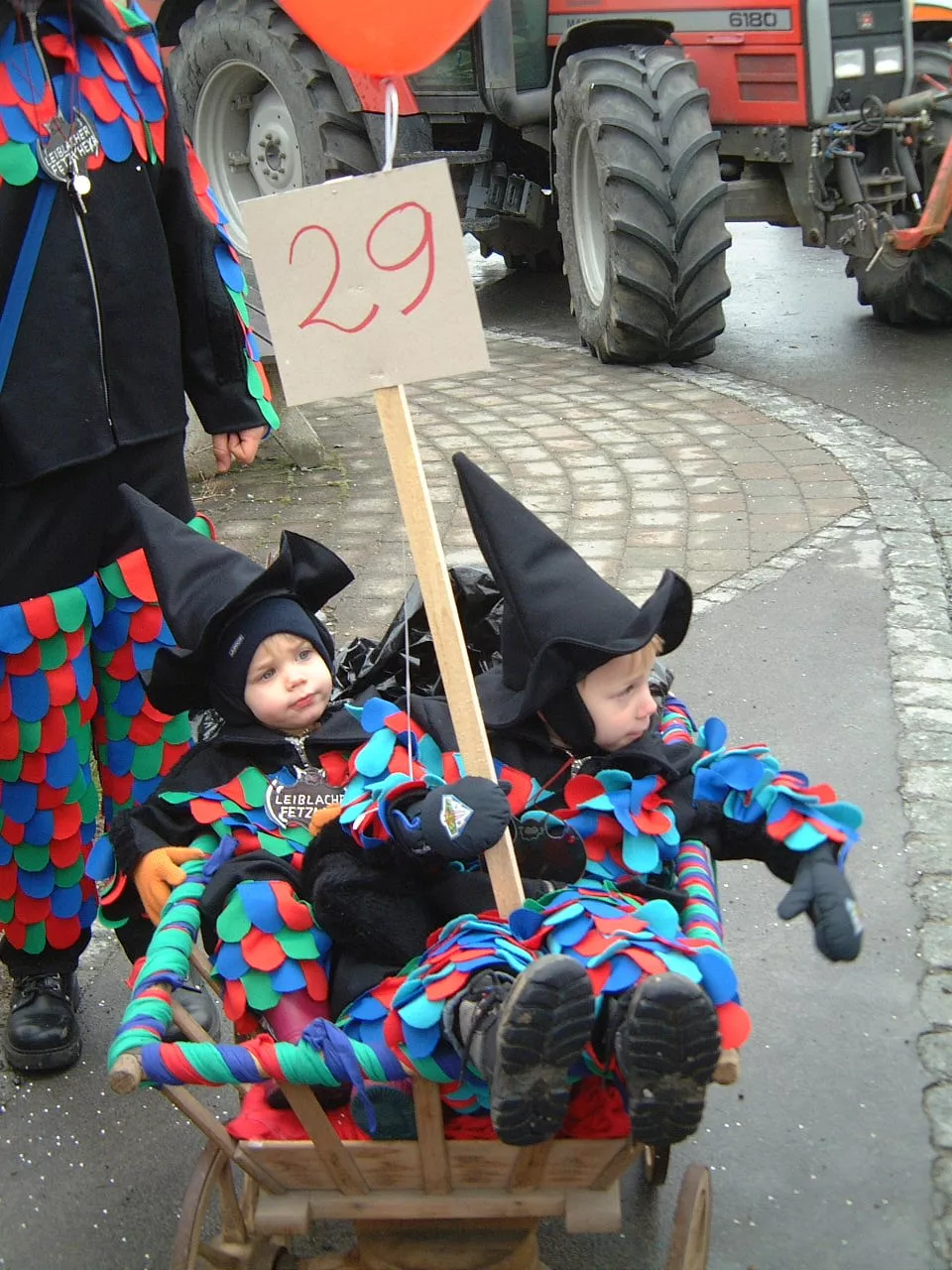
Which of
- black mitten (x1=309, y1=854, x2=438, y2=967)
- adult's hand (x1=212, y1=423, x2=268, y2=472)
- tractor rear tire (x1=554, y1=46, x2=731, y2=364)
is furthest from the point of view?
tractor rear tire (x1=554, y1=46, x2=731, y2=364)

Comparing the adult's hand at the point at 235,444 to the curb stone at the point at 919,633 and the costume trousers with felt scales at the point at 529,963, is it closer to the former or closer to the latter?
the costume trousers with felt scales at the point at 529,963

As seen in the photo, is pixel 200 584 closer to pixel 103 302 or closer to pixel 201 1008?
pixel 103 302

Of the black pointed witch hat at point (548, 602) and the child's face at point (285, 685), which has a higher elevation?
the black pointed witch hat at point (548, 602)

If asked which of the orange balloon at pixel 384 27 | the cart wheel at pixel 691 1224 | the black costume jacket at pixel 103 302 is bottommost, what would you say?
the cart wheel at pixel 691 1224

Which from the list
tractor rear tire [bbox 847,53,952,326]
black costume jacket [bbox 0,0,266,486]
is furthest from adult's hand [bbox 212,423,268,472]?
tractor rear tire [bbox 847,53,952,326]

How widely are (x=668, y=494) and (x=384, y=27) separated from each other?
4136mm

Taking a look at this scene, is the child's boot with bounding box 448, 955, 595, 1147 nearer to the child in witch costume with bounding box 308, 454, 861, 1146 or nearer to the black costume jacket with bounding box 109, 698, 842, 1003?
the child in witch costume with bounding box 308, 454, 861, 1146

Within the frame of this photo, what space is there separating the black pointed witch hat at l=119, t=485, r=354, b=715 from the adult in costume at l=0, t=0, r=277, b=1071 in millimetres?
163

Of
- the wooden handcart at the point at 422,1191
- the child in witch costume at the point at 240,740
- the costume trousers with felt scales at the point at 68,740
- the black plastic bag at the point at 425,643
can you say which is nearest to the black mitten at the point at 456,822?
the child in witch costume at the point at 240,740

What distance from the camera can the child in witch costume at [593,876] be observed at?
1.69 meters

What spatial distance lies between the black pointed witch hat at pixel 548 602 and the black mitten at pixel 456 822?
282 mm

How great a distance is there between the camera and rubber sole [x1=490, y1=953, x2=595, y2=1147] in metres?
1.67

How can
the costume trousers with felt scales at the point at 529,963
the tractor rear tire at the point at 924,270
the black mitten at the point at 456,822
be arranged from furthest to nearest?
the tractor rear tire at the point at 924,270 → the black mitten at the point at 456,822 → the costume trousers with felt scales at the point at 529,963

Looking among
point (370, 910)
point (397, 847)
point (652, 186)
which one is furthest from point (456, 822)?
point (652, 186)
